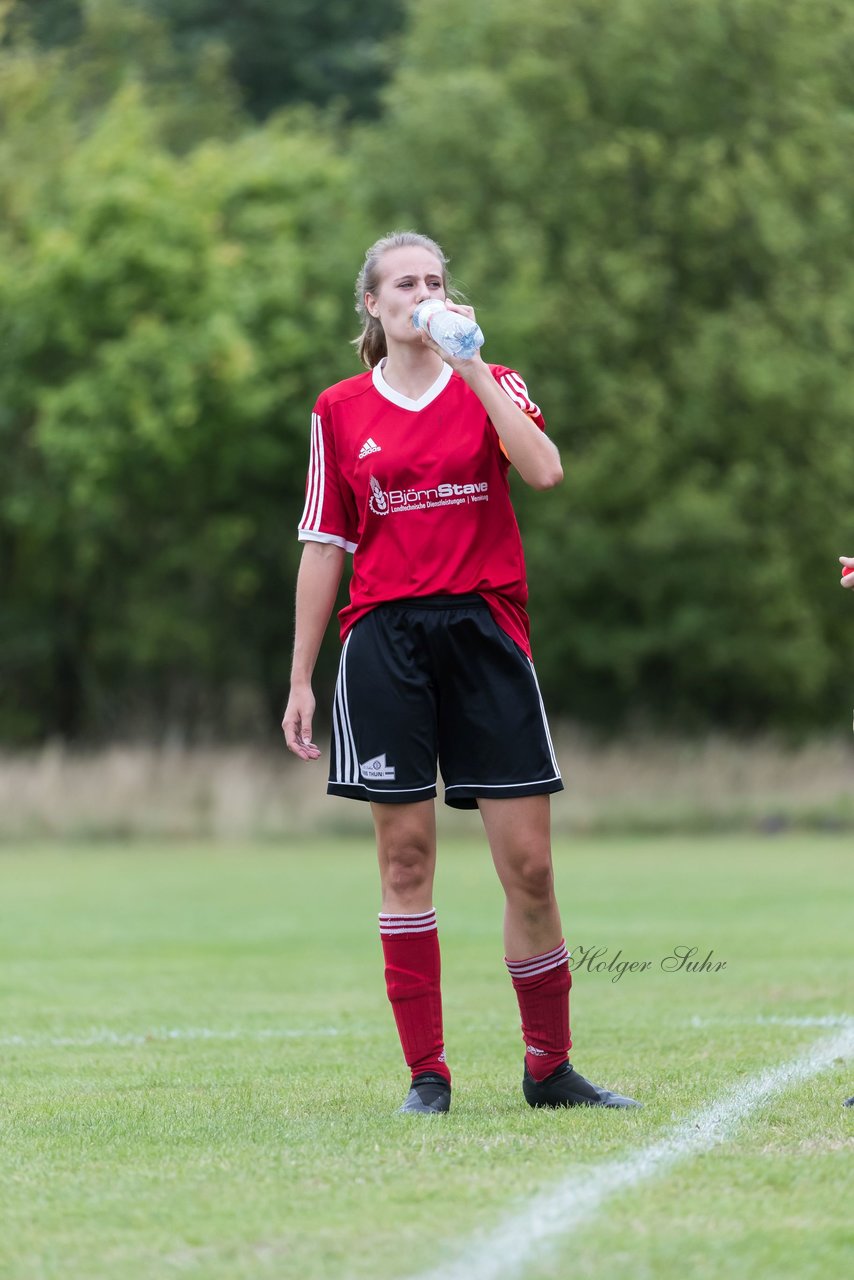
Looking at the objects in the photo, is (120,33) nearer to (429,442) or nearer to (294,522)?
(294,522)

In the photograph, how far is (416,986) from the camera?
17.6 ft

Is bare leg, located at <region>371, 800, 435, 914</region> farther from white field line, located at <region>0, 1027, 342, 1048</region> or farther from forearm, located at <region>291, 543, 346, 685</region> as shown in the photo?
white field line, located at <region>0, 1027, 342, 1048</region>

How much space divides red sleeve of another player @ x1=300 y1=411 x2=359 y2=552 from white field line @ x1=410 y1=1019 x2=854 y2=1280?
1.78 metres

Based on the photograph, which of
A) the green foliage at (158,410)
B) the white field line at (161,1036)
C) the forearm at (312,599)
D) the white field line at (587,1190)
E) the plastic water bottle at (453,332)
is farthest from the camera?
the green foliage at (158,410)

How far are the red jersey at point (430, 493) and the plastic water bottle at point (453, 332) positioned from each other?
0.52 feet

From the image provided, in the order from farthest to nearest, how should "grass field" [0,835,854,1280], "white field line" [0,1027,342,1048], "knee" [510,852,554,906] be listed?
"white field line" [0,1027,342,1048] → "knee" [510,852,554,906] → "grass field" [0,835,854,1280]

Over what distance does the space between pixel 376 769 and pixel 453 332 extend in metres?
1.13

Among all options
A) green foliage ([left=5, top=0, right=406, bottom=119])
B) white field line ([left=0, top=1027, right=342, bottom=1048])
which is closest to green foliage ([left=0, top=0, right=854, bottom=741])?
green foliage ([left=5, top=0, right=406, bottom=119])

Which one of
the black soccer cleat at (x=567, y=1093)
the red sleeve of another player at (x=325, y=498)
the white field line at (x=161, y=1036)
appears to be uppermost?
the red sleeve of another player at (x=325, y=498)

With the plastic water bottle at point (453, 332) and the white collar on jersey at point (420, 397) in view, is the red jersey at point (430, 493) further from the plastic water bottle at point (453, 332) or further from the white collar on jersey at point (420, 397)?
the plastic water bottle at point (453, 332)

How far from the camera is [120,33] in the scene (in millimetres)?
40656

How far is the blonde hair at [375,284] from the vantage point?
5.52 m

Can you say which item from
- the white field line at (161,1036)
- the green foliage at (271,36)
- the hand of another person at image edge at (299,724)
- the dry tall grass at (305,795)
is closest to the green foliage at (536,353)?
the dry tall grass at (305,795)

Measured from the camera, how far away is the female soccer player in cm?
529
